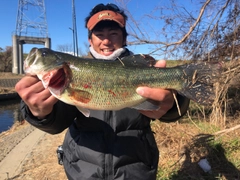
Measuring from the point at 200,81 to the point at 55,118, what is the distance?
144 centimetres

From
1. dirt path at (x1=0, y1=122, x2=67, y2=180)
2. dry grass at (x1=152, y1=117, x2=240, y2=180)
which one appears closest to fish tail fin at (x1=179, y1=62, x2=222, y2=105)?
dry grass at (x1=152, y1=117, x2=240, y2=180)

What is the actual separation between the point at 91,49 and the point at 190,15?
5.04m

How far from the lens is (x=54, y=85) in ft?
6.68

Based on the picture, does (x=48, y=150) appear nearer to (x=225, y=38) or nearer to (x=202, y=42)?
(x=202, y=42)

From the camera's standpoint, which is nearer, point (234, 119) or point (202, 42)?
point (202, 42)

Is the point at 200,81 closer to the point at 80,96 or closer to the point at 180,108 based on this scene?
the point at 180,108

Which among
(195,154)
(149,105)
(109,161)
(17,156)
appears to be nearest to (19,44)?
(17,156)

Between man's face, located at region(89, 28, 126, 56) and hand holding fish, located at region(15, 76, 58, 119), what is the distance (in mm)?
944

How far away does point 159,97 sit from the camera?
2.14 m

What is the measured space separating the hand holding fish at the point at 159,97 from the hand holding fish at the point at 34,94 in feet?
2.59

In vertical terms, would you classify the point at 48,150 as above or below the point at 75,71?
below

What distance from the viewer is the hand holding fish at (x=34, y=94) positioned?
1.98m

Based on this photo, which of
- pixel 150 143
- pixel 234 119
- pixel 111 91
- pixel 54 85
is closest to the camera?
pixel 54 85

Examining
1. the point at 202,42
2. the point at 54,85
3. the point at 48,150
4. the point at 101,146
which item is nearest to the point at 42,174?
the point at 48,150
